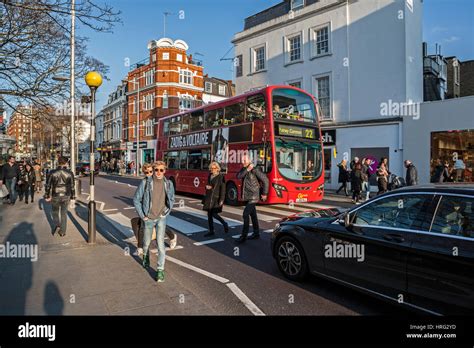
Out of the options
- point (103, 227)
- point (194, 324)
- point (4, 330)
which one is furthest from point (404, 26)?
point (4, 330)

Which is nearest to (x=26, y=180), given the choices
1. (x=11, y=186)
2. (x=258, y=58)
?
(x=11, y=186)

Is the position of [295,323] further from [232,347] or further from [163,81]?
[163,81]

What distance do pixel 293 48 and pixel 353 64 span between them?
4930mm

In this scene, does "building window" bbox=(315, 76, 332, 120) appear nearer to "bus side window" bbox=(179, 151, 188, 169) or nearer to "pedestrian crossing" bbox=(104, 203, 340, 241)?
"bus side window" bbox=(179, 151, 188, 169)

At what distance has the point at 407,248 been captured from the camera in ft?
10.5

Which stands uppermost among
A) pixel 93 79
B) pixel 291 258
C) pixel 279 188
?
pixel 93 79

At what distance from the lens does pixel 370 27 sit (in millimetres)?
17953

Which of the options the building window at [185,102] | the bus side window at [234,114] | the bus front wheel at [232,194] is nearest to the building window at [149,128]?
the building window at [185,102]

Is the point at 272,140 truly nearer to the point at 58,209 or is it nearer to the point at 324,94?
the point at 58,209

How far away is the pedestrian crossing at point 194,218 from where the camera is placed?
27.0 ft

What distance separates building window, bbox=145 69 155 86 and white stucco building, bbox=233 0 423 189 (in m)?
23.4

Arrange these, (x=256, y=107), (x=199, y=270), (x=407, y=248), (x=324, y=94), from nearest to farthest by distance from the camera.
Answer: (x=407, y=248), (x=199, y=270), (x=256, y=107), (x=324, y=94)

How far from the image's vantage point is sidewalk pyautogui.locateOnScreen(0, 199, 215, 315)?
371 cm

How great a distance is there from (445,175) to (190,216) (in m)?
10.2
